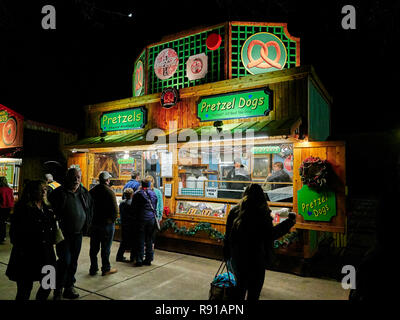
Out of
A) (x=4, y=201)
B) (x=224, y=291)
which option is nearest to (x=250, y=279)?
(x=224, y=291)

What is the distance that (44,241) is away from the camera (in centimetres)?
362

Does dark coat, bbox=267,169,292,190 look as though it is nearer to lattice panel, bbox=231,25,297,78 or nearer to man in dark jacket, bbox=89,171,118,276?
lattice panel, bbox=231,25,297,78

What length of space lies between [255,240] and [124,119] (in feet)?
25.1

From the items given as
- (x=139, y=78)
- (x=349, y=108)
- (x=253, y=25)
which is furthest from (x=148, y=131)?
(x=349, y=108)

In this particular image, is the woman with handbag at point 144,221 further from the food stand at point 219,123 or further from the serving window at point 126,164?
the serving window at point 126,164

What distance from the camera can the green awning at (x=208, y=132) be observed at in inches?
236

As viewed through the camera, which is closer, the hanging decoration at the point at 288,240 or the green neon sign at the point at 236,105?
the hanging decoration at the point at 288,240

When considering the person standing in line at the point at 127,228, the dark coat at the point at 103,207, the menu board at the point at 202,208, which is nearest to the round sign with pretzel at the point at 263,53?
the menu board at the point at 202,208

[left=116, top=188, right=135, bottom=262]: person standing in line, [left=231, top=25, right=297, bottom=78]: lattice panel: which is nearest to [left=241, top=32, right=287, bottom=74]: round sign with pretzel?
[left=231, top=25, right=297, bottom=78]: lattice panel

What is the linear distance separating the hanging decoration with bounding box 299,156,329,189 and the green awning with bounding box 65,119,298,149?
1.05m

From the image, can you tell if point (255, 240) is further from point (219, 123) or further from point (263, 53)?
point (263, 53)

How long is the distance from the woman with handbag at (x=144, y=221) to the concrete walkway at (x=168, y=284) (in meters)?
0.37

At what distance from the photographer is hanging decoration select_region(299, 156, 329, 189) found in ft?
19.3

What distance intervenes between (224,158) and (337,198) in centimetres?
572
